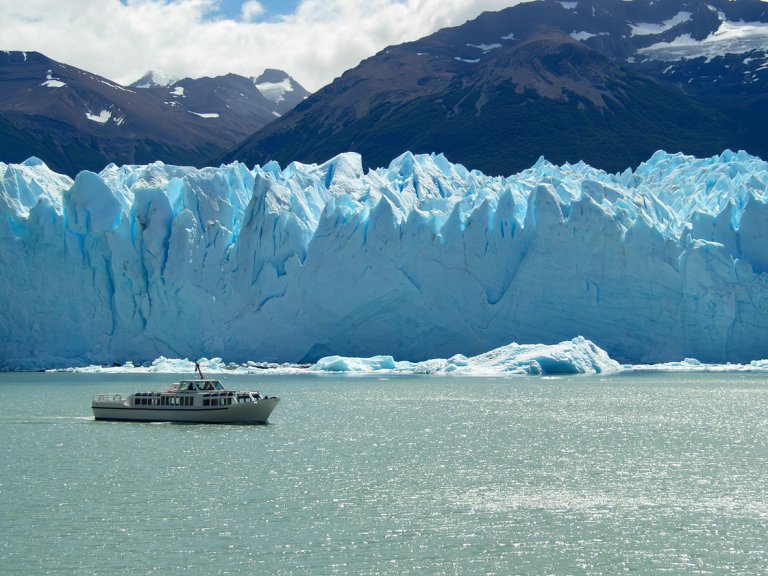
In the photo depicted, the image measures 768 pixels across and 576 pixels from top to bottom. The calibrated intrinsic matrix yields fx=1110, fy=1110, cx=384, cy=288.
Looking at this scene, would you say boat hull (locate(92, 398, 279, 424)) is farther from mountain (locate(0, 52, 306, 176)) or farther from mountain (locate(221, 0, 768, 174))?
mountain (locate(0, 52, 306, 176))

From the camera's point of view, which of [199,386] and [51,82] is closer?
[199,386]

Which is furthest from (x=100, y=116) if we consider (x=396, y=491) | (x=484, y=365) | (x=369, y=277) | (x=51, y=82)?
(x=396, y=491)

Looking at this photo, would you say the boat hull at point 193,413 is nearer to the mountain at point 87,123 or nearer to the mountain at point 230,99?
the mountain at point 87,123

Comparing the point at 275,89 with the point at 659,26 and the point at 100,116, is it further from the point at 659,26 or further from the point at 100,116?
the point at 659,26

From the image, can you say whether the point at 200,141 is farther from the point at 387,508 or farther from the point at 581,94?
the point at 387,508

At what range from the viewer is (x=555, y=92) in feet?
261

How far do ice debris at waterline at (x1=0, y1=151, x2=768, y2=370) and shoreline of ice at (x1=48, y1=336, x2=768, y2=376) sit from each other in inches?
37.6

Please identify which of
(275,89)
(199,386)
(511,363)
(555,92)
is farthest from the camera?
(275,89)

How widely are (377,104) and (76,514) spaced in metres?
74.5

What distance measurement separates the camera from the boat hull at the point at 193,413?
78.7 ft

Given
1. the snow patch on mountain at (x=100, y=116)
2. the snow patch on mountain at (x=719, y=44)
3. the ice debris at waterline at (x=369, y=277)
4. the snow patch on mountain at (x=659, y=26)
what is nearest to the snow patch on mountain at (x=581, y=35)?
the snow patch on mountain at (x=719, y=44)

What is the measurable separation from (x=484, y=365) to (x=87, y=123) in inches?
2606

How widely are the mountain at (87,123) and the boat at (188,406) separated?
59.7 metres

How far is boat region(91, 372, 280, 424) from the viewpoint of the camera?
956 inches
